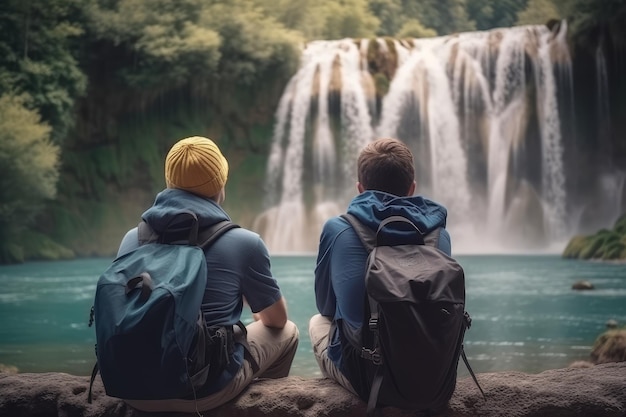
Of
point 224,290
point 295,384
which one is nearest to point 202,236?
point 224,290

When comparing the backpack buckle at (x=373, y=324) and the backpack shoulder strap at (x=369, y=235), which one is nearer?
the backpack buckle at (x=373, y=324)

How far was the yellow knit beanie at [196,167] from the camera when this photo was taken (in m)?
2.57

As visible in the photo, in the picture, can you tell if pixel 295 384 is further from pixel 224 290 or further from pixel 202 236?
pixel 202 236

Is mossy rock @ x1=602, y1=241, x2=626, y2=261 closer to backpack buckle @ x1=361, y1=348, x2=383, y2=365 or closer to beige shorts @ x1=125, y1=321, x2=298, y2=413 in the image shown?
beige shorts @ x1=125, y1=321, x2=298, y2=413

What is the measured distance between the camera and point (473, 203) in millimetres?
18891

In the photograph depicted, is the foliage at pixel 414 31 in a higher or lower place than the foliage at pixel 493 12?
lower

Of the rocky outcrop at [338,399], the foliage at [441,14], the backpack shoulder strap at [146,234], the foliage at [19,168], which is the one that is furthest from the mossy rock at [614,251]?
the backpack shoulder strap at [146,234]

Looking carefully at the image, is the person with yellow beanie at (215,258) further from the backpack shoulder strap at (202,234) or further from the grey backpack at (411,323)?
the grey backpack at (411,323)

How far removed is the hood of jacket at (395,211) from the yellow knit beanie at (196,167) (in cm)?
48

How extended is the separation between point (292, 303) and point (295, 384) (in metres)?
7.94

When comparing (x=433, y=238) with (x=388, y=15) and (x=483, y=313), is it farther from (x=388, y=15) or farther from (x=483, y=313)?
(x=388, y=15)

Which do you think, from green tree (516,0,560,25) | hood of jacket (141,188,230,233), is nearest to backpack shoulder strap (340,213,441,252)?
hood of jacket (141,188,230,233)

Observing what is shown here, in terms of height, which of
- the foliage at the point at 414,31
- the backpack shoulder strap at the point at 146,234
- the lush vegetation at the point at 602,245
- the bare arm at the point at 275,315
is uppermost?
the foliage at the point at 414,31

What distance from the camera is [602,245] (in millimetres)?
15875
